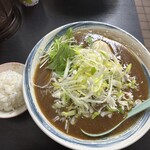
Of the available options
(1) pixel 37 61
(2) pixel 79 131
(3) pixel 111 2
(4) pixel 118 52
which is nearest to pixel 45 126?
(2) pixel 79 131

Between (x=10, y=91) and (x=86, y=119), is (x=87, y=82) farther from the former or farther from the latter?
(x=10, y=91)

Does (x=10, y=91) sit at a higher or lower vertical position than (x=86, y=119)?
higher

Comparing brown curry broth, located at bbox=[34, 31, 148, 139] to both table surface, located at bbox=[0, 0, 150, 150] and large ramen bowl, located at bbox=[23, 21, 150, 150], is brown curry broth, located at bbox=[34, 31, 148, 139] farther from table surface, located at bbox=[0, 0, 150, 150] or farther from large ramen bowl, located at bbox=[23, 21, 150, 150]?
table surface, located at bbox=[0, 0, 150, 150]

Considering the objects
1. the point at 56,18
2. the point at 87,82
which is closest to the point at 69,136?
the point at 87,82

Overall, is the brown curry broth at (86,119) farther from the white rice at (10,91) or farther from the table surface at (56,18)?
the table surface at (56,18)

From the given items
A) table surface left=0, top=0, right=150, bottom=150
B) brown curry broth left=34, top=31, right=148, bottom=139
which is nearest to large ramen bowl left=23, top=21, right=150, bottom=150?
brown curry broth left=34, top=31, right=148, bottom=139

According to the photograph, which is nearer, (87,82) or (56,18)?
(87,82)
